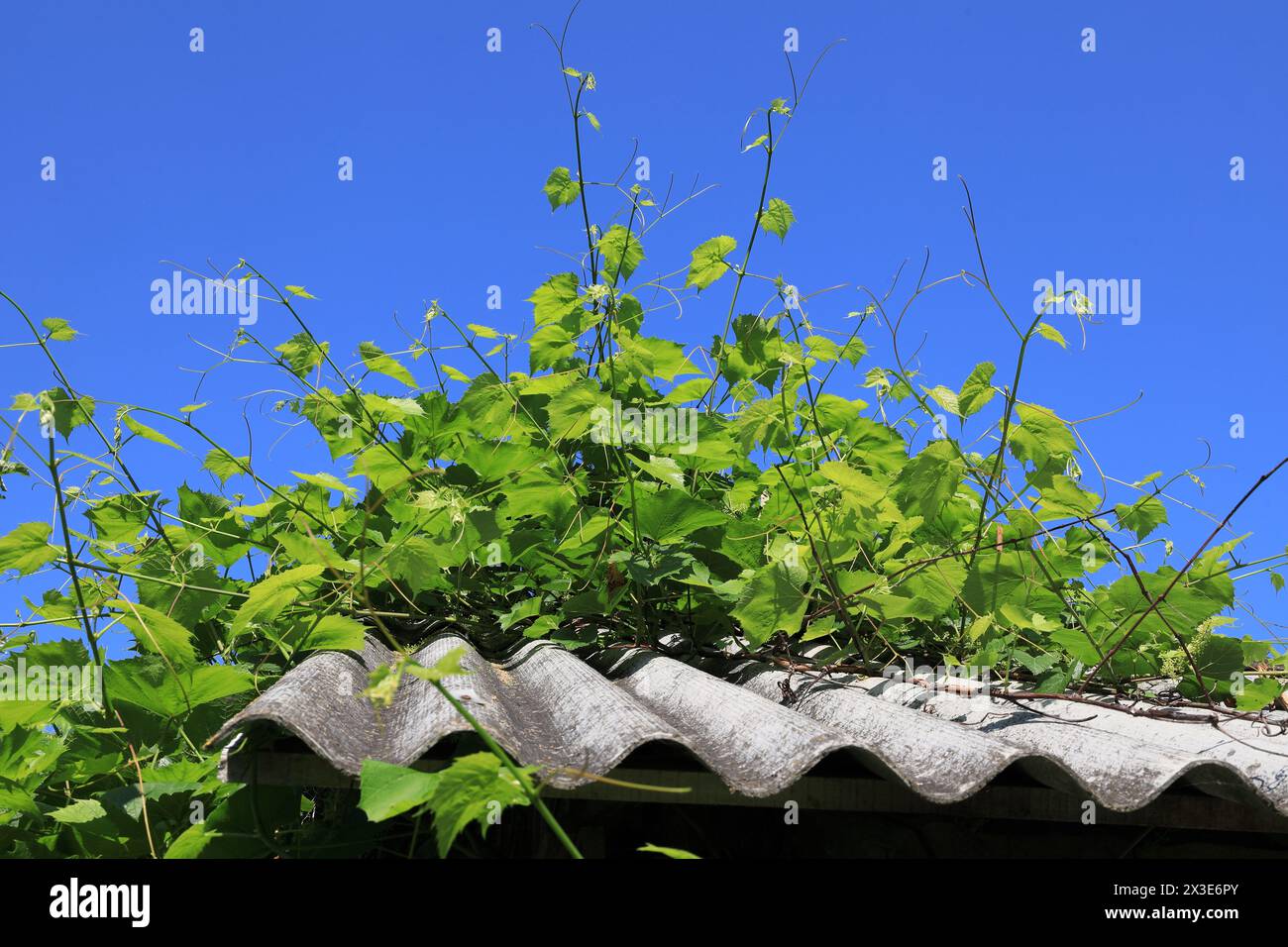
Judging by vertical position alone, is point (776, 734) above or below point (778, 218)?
below

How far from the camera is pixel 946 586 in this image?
2.22 metres

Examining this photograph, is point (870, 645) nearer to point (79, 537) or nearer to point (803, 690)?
point (803, 690)

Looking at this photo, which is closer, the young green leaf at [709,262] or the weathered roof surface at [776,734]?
the weathered roof surface at [776,734]

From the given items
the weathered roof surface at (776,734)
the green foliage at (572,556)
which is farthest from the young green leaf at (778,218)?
the weathered roof surface at (776,734)

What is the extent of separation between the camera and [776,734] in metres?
1.58

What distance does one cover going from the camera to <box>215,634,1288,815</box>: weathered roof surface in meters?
1.44

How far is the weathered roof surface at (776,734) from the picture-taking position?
4.72 ft

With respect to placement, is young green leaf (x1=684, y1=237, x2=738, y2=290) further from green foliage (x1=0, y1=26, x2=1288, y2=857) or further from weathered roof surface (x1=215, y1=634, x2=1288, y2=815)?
weathered roof surface (x1=215, y1=634, x2=1288, y2=815)

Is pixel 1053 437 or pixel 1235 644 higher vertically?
pixel 1053 437

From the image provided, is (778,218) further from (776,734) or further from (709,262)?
(776,734)

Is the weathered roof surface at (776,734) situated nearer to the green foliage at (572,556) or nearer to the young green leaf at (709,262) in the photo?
the green foliage at (572,556)

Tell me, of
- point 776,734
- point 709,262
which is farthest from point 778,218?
point 776,734
